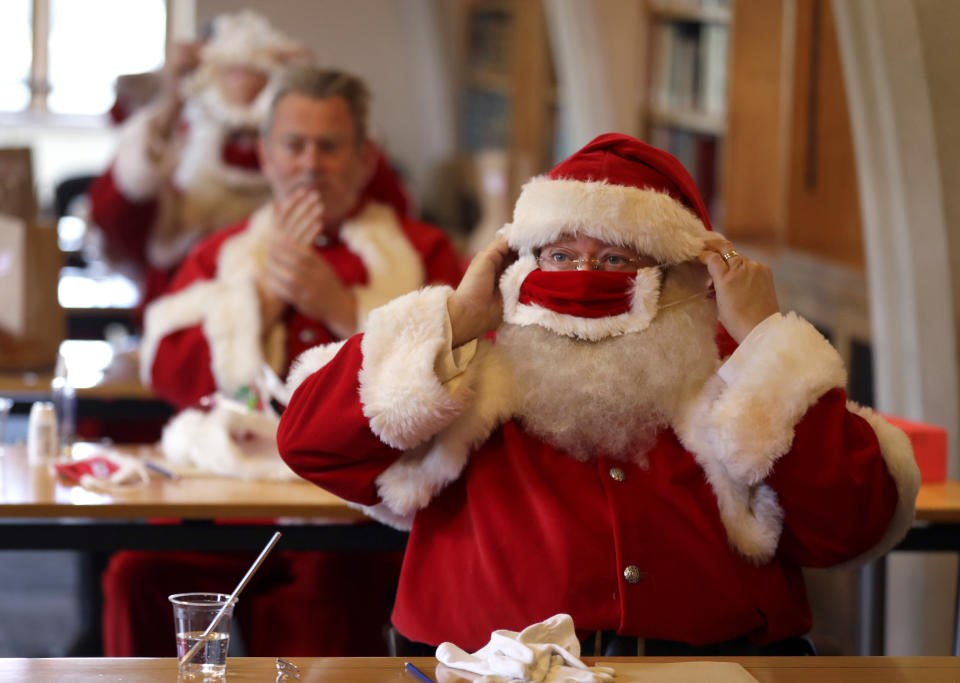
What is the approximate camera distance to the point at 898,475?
1.80 metres

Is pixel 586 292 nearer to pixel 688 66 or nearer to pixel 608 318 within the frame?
pixel 608 318

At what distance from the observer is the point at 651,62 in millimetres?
5305

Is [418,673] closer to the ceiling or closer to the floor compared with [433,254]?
closer to the floor

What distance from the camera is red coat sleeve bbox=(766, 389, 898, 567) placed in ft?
5.67

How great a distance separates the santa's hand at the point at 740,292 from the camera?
183cm

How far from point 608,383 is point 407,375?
0.28m

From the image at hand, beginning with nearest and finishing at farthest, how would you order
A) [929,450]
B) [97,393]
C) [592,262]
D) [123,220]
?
[592,262] → [929,450] → [97,393] → [123,220]

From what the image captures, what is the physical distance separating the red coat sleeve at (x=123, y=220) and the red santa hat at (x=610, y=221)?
2.81 metres

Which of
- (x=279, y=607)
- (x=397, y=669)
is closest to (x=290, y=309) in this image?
(x=279, y=607)

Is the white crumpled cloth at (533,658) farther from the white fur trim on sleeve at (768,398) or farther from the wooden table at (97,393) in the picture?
the wooden table at (97,393)

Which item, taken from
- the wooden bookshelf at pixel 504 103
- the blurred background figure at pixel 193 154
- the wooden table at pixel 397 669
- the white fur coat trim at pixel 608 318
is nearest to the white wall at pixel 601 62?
the wooden bookshelf at pixel 504 103

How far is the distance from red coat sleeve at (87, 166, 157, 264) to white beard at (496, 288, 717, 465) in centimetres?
288

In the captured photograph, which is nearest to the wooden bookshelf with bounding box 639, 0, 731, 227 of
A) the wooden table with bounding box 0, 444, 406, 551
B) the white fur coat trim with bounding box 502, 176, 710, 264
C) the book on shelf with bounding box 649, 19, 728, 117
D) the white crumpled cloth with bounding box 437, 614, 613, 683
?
the book on shelf with bounding box 649, 19, 728, 117

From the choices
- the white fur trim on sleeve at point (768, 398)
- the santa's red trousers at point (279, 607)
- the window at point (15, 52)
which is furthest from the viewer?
the window at point (15, 52)
